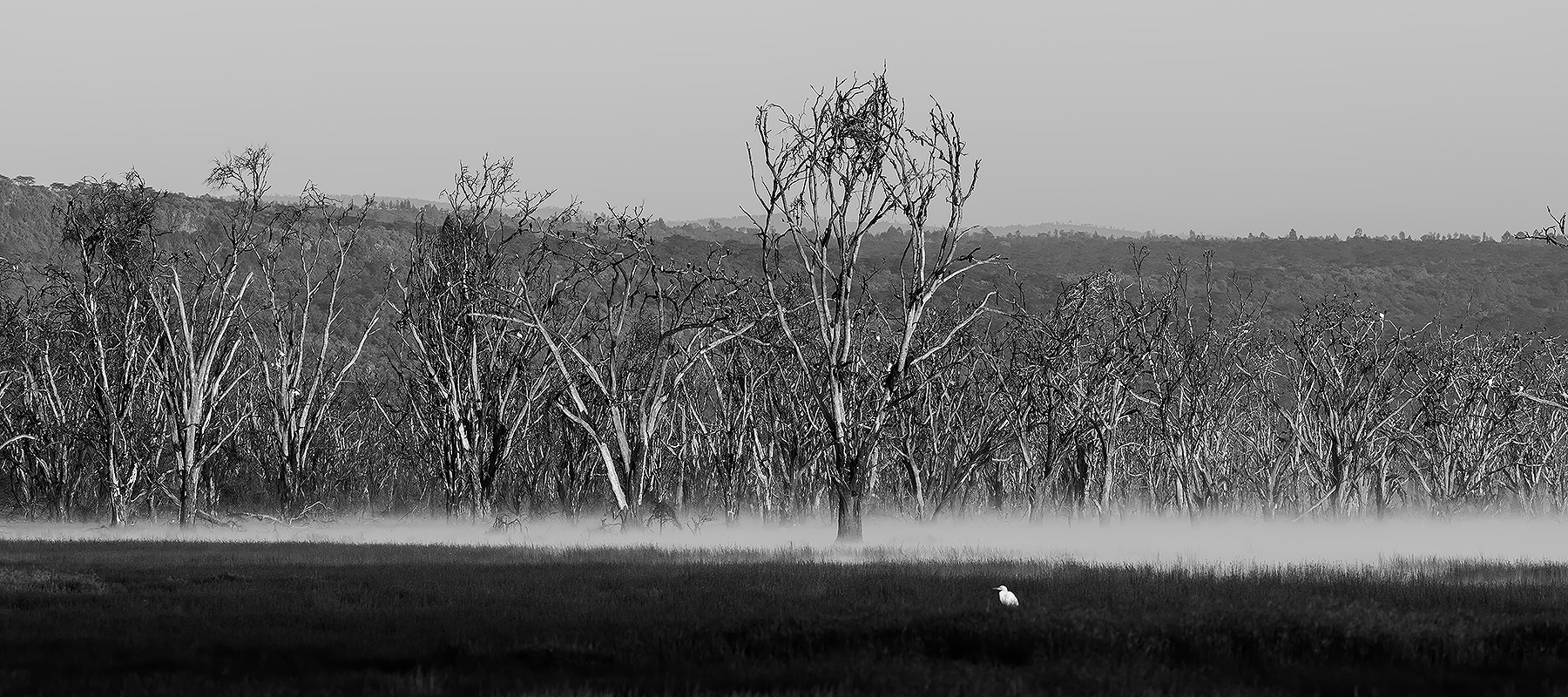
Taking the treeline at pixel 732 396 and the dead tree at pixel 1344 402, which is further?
the dead tree at pixel 1344 402

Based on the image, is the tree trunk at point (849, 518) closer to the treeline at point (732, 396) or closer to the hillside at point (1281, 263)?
the treeline at point (732, 396)

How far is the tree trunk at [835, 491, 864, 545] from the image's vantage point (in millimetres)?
24850

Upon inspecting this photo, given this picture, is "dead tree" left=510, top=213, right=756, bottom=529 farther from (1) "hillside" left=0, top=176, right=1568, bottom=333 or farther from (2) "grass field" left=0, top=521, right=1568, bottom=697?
(1) "hillside" left=0, top=176, right=1568, bottom=333

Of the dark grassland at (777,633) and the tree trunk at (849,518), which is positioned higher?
the dark grassland at (777,633)

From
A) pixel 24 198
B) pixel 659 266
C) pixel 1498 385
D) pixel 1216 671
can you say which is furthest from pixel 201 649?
pixel 24 198

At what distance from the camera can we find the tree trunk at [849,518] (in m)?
24.9

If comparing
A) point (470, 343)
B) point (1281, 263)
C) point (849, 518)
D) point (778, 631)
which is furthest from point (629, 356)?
point (1281, 263)

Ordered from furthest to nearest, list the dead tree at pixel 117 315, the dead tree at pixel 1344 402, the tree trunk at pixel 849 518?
the dead tree at pixel 1344 402
the dead tree at pixel 117 315
the tree trunk at pixel 849 518

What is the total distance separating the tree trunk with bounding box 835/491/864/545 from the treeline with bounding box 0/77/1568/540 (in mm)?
61

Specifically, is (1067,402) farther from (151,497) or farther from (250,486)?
(250,486)

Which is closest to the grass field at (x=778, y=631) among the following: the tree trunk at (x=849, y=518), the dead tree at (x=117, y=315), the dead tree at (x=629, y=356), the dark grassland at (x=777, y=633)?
the dark grassland at (x=777, y=633)

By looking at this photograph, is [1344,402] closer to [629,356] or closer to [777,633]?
[629,356]

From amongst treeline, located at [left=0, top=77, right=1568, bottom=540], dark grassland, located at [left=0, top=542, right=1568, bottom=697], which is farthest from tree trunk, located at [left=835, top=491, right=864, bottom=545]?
dark grassland, located at [left=0, top=542, right=1568, bottom=697]

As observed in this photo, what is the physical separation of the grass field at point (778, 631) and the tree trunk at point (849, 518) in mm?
6792
